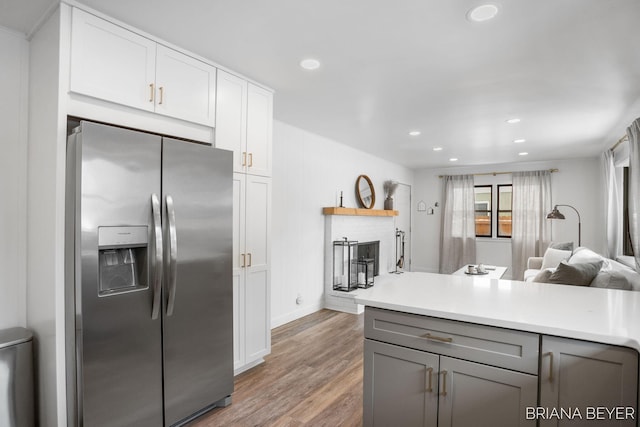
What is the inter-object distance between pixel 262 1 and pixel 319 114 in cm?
207

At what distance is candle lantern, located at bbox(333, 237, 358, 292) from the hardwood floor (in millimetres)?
1237

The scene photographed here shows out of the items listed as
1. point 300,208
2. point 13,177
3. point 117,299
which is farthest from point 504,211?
point 13,177

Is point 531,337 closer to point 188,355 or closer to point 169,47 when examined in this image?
point 188,355

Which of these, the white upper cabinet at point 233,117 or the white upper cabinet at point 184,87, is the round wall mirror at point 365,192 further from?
the white upper cabinet at point 184,87

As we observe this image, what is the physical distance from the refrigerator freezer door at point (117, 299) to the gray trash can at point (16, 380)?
515 mm

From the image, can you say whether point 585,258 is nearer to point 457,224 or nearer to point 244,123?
point 244,123

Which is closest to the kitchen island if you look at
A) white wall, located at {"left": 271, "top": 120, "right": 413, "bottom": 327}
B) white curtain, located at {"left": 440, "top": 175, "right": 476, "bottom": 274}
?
white wall, located at {"left": 271, "top": 120, "right": 413, "bottom": 327}

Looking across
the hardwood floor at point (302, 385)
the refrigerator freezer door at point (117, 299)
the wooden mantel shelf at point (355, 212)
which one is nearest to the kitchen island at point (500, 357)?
the hardwood floor at point (302, 385)

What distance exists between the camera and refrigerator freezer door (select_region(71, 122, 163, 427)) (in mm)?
1771

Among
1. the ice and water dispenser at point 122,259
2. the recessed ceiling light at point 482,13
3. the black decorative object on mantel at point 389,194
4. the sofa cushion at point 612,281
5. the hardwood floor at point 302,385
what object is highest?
the recessed ceiling light at point 482,13

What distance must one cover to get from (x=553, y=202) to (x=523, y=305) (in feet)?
20.4

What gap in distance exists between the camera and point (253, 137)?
300 centimetres

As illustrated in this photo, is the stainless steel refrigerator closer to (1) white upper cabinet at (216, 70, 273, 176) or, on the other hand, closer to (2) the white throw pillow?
(1) white upper cabinet at (216, 70, 273, 176)

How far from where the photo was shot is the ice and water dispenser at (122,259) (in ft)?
6.14
